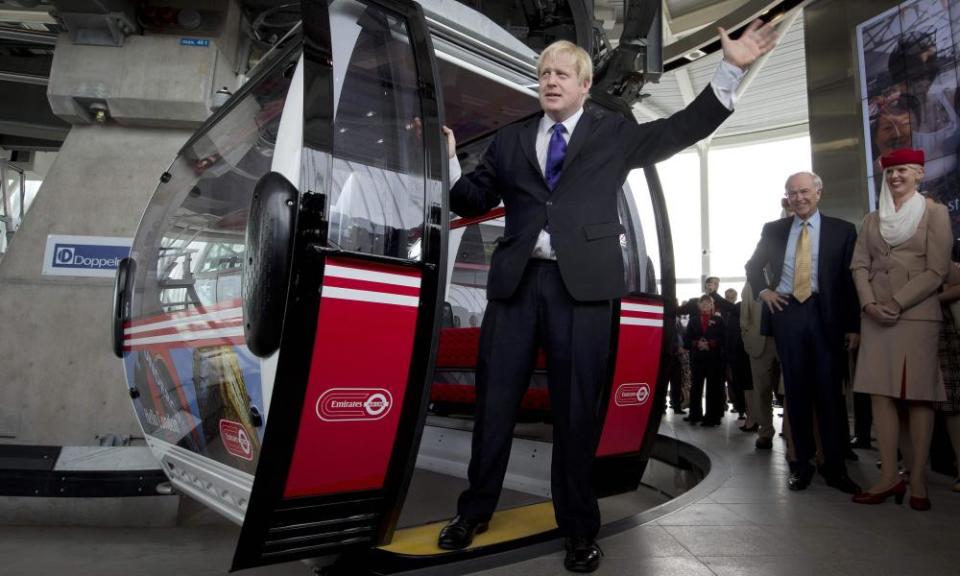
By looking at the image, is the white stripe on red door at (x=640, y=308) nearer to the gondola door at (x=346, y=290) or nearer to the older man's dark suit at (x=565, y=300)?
the older man's dark suit at (x=565, y=300)

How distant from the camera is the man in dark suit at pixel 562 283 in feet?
6.12

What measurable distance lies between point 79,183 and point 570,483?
3841mm

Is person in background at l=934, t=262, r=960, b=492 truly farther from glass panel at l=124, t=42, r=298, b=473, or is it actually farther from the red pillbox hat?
glass panel at l=124, t=42, r=298, b=473

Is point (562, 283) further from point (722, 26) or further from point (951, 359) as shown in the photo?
point (722, 26)

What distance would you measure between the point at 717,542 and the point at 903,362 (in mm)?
1309

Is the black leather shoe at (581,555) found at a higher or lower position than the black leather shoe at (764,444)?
higher

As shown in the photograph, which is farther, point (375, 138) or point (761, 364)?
point (761, 364)

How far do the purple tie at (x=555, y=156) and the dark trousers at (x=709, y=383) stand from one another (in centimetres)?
473

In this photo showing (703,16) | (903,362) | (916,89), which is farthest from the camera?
(703,16)

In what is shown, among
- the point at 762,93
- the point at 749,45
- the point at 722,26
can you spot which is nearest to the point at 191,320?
the point at 749,45

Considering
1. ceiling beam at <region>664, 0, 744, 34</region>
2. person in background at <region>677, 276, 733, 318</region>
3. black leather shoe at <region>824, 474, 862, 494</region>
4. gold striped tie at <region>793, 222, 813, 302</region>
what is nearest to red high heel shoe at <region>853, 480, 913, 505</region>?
black leather shoe at <region>824, 474, 862, 494</region>

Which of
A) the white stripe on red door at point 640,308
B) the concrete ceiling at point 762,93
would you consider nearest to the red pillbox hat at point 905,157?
the white stripe on red door at point 640,308

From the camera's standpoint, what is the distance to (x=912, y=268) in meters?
2.68

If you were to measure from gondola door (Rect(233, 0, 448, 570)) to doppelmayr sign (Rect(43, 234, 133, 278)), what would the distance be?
2989mm
